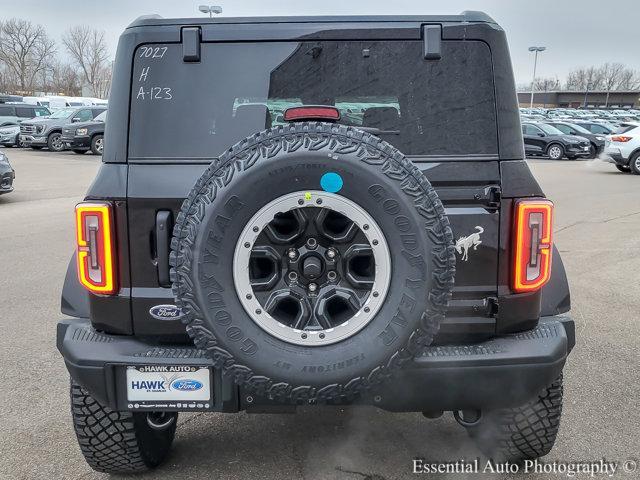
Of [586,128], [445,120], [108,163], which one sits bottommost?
[586,128]

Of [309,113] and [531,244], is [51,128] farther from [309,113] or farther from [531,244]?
[531,244]

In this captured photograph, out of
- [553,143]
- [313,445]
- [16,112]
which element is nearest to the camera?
[313,445]

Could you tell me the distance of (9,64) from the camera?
Answer: 84250 millimetres

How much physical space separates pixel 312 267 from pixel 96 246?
3.00ft

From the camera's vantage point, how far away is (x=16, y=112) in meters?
30.0

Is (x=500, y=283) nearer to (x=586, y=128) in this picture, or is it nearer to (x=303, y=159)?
(x=303, y=159)

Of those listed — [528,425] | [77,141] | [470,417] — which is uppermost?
[470,417]

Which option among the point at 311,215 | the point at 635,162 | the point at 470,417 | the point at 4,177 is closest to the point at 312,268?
the point at 311,215

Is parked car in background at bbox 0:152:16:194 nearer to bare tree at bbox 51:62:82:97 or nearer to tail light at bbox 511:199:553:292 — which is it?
tail light at bbox 511:199:553:292

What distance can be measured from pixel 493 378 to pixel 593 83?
13795 centimetres

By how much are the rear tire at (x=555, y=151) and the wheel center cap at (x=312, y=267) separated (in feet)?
81.5

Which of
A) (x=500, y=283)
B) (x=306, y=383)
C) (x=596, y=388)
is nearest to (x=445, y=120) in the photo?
(x=500, y=283)

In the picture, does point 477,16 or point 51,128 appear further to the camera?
point 51,128

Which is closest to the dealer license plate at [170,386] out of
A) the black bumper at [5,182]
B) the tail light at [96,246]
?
the tail light at [96,246]
